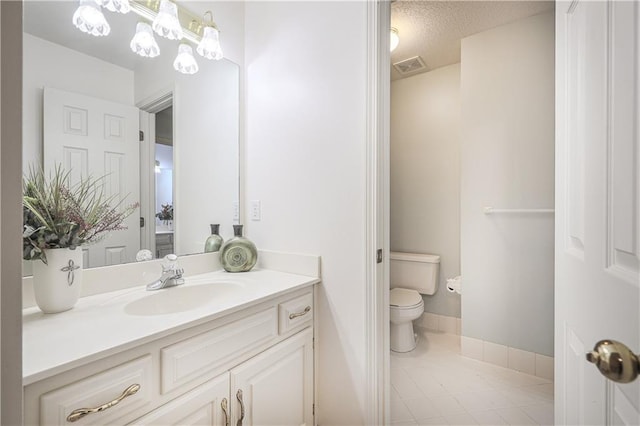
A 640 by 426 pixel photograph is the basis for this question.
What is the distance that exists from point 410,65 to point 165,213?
2.29m

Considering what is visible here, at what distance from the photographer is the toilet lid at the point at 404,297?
2.18 m

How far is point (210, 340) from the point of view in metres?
0.91

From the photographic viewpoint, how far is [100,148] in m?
1.18

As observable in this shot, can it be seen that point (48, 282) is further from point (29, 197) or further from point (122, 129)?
point (122, 129)

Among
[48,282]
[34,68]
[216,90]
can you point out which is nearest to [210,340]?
[48,282]

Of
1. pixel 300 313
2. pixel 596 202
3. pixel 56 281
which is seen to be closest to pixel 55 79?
pixel 56 281

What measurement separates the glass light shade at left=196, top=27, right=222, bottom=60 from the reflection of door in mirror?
346 millimetres

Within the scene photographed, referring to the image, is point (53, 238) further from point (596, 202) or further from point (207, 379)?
point (596, 202)

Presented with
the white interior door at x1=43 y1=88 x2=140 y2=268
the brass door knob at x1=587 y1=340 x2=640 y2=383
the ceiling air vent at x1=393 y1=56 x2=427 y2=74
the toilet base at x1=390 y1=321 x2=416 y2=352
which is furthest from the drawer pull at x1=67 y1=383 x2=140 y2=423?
the ceiling air vent at x1=393 y1=56 x2=427 y2=74

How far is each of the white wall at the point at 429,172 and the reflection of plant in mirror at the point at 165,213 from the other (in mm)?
2051

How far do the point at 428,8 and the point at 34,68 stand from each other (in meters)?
2.02

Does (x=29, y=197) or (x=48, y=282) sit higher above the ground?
(x=29, y=197)

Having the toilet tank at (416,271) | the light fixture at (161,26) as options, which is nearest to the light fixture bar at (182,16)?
the light fixture at (161,26)

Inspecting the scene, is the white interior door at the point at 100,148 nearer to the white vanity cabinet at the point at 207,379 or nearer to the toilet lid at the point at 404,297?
the white vanity cabinet at the point at 207,379
